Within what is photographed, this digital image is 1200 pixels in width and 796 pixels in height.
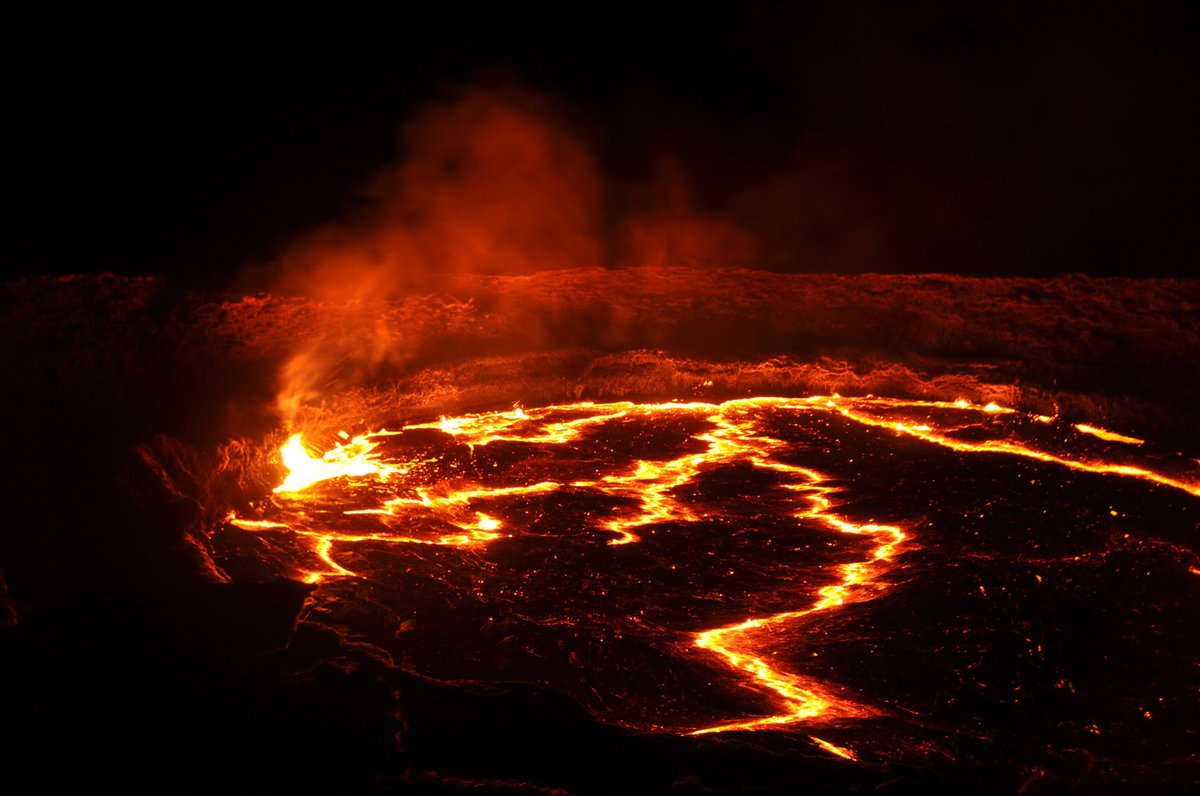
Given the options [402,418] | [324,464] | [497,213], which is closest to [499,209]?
[497,213]

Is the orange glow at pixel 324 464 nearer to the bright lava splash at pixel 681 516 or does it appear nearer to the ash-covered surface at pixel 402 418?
the bright lava splash at pixel 681 516

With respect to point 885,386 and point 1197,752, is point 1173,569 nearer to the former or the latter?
point 1197,752

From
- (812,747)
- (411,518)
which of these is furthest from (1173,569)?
(411,518)

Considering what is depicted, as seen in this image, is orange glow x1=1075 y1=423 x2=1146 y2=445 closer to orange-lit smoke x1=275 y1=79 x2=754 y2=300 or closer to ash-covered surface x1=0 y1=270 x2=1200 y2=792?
ash-covered surface x1=0 y1=270 x2=1200 y2=792

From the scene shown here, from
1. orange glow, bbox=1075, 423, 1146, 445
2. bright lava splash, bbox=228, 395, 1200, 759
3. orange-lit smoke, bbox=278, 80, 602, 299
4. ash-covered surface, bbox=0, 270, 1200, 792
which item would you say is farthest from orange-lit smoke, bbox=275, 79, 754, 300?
orange glow, bbox=1075, 423, 1146, 445

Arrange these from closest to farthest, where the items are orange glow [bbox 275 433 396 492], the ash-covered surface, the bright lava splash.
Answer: the ash-covered surface → the bright lava splash → orange glow [bbox 275 433 396 492]

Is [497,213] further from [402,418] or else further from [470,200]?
[402,418]
